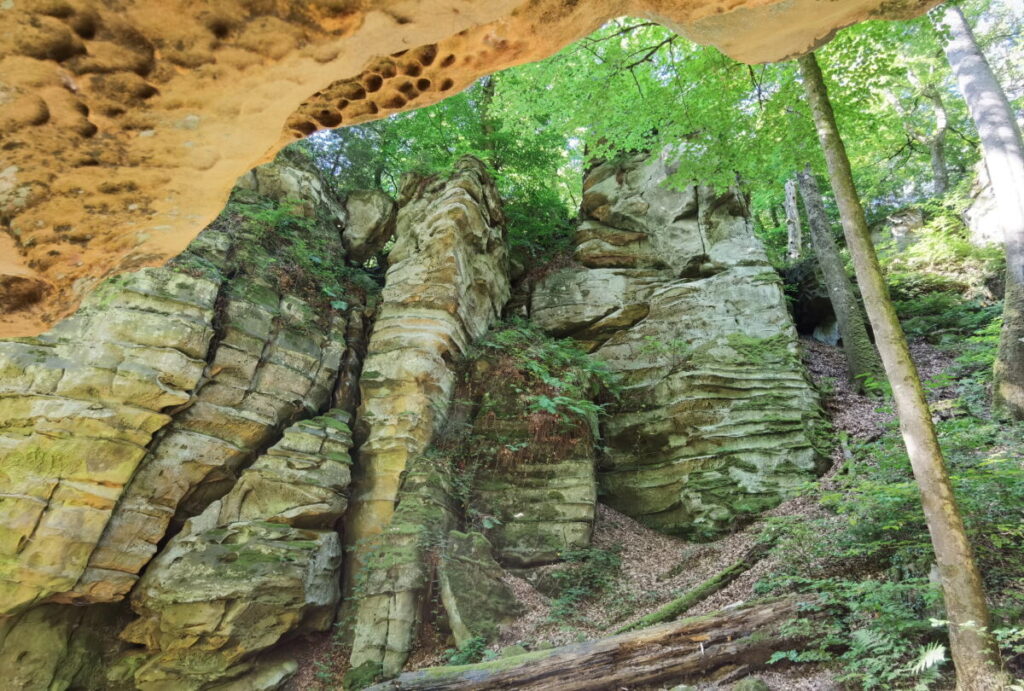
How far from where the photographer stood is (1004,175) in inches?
354

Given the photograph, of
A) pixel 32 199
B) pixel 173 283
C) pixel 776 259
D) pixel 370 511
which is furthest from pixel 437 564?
pixel 776 259

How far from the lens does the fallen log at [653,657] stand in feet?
18.0

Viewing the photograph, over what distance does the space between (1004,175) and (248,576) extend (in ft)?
46.5

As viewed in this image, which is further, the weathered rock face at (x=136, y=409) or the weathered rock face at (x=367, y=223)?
the weathered rock face at (x=367, y=223)

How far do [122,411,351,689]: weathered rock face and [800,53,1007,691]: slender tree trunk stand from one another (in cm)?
791

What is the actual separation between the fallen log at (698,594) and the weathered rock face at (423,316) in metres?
4.59

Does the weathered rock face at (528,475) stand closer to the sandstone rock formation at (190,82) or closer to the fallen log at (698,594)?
the fallen log at (698,594)

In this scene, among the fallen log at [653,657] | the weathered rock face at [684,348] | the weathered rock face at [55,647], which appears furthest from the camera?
the weathered rock face at [684,348]

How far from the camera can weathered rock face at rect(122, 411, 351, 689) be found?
23.2 ft

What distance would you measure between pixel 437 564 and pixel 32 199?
7242 mm

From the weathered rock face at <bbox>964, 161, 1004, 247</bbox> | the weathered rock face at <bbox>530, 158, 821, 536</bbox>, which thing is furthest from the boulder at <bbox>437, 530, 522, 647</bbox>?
the weathered rock face at <bbox>964, 161, 1004, 247</bbox>

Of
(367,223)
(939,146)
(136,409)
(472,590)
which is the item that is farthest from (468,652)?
(939,146)

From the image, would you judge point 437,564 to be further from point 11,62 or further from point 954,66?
point 954,66

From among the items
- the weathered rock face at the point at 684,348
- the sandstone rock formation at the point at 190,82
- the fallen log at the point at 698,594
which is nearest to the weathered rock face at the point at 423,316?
the weathered rock face at the point at 684,348
